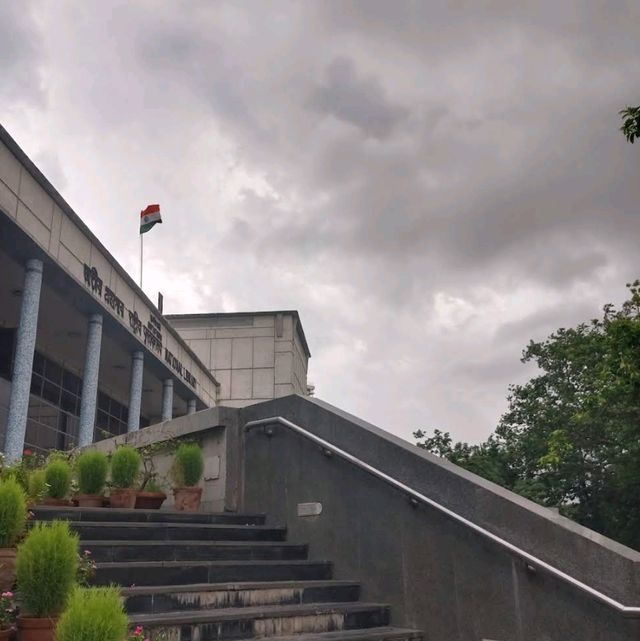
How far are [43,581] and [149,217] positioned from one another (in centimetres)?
2595

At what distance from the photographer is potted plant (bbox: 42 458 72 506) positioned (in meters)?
7.70

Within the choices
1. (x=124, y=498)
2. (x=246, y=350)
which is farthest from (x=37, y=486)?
(x=246, y=350)

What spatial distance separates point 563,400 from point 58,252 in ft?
68.7

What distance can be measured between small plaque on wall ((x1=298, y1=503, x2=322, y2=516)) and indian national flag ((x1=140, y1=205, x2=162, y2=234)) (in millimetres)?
22663

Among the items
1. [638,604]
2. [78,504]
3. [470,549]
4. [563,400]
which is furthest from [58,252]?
[563,400]

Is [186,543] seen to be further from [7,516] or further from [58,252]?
[58,252]

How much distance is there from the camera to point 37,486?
739 cm

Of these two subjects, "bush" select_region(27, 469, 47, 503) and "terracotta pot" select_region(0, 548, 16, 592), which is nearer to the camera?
"terracotta pot" select_region(0, 548, 16, 592)

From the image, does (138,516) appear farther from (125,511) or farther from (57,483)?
(57,483)

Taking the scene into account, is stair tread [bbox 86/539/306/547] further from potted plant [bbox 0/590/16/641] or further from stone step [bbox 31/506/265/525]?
potted plant [bbox 0/590/16/641]

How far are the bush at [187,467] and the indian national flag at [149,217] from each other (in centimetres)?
2100

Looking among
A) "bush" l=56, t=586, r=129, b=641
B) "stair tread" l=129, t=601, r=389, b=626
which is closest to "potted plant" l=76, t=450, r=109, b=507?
"stair tread" l=129, t=601, r=389, b=626

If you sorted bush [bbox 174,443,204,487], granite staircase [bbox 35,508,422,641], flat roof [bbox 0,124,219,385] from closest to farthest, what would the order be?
granite staircase [bbox 35,508,422,641]
bush [bbox 174,443,204,487]
flat roof [bbox 0,124,219,385]

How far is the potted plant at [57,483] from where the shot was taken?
7.70m
